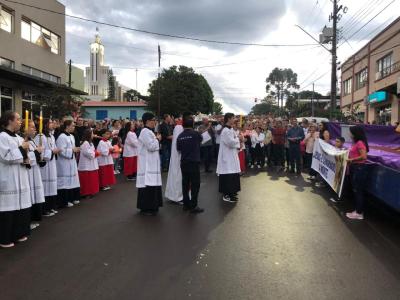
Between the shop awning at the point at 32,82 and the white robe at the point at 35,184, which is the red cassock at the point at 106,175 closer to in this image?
the white robe at the point at 35,184

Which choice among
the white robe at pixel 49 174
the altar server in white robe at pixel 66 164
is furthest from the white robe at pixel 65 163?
the white robe at pixel 49 174

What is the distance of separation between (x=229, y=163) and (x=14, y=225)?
4809 mm

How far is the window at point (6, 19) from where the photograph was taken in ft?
68.4

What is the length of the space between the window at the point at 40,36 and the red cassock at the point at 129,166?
555 inches

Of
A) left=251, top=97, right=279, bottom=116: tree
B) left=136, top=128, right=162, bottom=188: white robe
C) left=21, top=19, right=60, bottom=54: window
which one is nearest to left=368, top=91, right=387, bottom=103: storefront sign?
left=21, top=19, right=60, bottom=54: window

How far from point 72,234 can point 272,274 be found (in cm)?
333

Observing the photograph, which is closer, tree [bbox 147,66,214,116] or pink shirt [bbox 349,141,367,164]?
pink shirt [bbox 349,141,367,164]

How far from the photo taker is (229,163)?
9305 mm

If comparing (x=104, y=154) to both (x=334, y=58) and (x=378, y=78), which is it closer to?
(x=334, y=58)

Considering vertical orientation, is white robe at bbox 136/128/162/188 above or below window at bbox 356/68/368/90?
below

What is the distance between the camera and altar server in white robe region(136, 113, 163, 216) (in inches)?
311

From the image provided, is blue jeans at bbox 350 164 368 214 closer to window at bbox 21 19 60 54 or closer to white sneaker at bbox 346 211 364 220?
white sneaker at bbox 346 211 364 220

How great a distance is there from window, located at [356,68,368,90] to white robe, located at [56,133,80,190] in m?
37.6

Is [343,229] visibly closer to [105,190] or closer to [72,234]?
[72,234]
